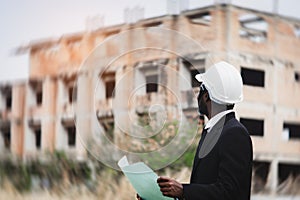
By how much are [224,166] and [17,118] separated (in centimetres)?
426

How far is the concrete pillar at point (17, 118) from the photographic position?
5.64 metres

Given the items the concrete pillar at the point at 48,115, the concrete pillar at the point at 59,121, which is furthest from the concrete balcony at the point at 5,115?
the concrete pillar at the point at 59,121

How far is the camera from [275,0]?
18.3 ft

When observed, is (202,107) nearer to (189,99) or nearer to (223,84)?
(223,84)

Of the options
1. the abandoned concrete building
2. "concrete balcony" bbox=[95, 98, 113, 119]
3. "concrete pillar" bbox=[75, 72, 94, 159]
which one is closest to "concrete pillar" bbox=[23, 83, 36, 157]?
the abandoned concrete building

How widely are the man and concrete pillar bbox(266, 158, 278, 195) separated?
3.77 metres

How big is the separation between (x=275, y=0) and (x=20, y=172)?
2.46m

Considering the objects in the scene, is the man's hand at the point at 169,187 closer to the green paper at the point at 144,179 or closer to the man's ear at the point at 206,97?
the green paper at the point at 144,179

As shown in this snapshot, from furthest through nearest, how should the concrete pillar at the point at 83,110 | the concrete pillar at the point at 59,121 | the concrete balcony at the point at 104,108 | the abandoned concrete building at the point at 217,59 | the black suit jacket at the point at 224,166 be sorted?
the concrete pillar at the point at 59,121 < the abandoned concrete building at the point at 217,59 < the concrete balcony at the point at 104,108 < the concrete pillar at the point at 83,110 < the black suit jacket at the point at 224,166

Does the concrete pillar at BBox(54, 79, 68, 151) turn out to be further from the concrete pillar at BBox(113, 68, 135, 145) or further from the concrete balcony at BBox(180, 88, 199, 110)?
the concrete balcony at BBox(180, 88, 199, 110)

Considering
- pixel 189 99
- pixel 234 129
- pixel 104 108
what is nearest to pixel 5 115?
pixel 104 108

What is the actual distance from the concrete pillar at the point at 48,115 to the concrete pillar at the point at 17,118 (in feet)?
0.65

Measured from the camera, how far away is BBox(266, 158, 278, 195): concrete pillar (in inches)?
217

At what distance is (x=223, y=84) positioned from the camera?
1810mm
